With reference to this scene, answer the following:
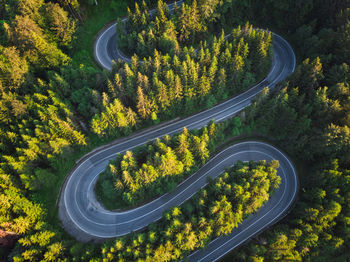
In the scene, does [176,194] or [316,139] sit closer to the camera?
[316,139]

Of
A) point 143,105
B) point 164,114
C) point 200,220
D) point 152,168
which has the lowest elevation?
point 200,220

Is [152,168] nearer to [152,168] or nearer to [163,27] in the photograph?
[152,168]

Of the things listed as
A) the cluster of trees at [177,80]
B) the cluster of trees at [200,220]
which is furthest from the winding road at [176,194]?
the cluster of trees at [200,220]

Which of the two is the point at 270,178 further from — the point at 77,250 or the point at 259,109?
the point at 77,250

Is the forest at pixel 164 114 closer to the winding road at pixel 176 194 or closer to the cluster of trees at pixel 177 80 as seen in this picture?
the cluster of trees at pixel 177 80

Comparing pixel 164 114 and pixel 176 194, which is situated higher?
pixel 164 114

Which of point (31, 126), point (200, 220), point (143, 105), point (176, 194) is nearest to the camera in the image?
point (200, 220)

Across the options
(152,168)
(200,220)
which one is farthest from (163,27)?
(200,220)
